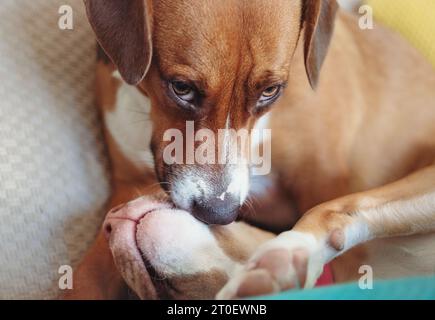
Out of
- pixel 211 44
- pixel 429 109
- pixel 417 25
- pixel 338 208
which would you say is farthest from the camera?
pixel 417 25

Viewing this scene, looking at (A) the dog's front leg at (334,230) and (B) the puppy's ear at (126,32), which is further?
(B) the puppy's ear at (126,32)

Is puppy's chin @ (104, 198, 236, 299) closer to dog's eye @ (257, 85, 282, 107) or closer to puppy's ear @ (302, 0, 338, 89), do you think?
dog's eye @ (257, 85, 282, 107)

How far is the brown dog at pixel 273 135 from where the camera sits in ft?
3.92

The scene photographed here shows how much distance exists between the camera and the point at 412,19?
183cm

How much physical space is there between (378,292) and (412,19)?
1048 millimetres

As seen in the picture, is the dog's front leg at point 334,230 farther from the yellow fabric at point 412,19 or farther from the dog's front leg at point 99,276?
the yellow fabric at point 412,19

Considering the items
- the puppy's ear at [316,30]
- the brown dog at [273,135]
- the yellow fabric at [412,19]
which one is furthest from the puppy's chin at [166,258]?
the yellow fabric at [412,19]

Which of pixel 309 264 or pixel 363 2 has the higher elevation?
pixel 363 2

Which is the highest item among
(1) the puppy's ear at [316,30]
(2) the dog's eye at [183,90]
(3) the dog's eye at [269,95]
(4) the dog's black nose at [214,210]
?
(1) the puppy's ear at [316,30]

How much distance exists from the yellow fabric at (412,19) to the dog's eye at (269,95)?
26.3 inches

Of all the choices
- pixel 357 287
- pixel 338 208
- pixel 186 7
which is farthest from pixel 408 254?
pixel 186 7

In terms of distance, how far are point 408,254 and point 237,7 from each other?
671mm

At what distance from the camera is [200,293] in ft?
3.76

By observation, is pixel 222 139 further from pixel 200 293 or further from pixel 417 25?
pixel 417 25
